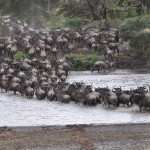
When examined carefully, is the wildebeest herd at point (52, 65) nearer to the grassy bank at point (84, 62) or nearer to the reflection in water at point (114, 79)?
the grassy bank at point (84, 62)

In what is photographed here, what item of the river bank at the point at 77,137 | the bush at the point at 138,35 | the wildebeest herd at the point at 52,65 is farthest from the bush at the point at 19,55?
the river bank at the point at 77,137

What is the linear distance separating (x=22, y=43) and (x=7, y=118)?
12.1 meters

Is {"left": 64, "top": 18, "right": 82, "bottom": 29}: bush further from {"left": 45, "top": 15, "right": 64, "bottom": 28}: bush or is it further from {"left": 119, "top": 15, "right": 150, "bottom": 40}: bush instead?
{"left": 119, "top": 15, "right": 150, "bottom": 40}: bush

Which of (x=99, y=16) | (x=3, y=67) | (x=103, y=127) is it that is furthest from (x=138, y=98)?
(x=99, y=16)

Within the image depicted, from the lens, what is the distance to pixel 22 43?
2808 cm

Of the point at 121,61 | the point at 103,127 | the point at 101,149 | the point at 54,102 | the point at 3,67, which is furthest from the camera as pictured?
the point at 121,61

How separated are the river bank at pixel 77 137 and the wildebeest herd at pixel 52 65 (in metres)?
2.54

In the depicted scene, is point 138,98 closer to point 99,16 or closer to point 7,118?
point 7,118

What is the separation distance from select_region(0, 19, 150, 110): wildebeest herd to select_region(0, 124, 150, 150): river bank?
100 inches

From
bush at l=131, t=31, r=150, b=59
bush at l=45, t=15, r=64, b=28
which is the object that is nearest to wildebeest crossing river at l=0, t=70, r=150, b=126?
bush at l=131, t=31, r=150, b=59

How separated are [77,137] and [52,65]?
1061cm

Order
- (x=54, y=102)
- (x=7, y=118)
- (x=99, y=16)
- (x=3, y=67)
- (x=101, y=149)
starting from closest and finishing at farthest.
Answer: (x=101, y=149), (x=7, y=118), (x=54, y=102), (x=3, y=67), (x=99, y=16)

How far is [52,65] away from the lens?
2423 centimetres

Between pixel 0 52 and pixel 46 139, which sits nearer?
pixel 46 139
